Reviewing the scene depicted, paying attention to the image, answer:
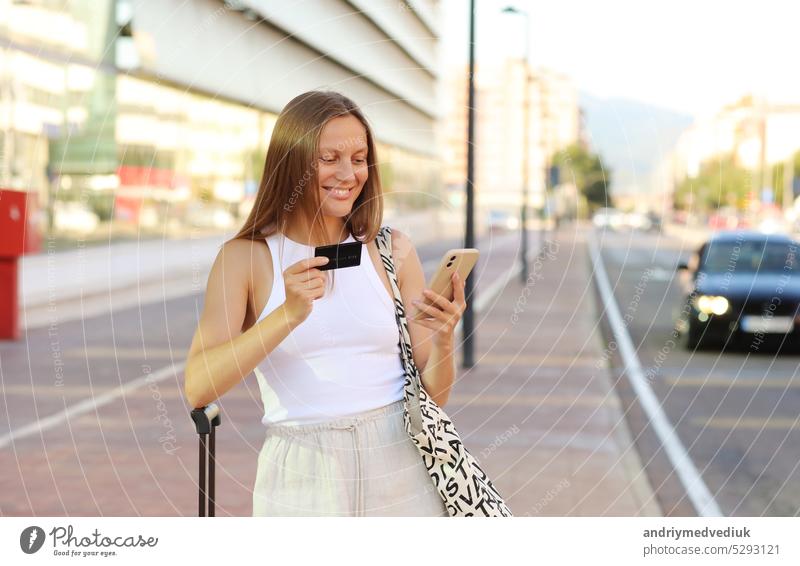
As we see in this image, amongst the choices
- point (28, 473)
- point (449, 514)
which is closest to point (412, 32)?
point (28, 473)

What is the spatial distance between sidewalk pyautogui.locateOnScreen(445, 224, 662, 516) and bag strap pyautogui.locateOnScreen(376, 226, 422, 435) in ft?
2.90

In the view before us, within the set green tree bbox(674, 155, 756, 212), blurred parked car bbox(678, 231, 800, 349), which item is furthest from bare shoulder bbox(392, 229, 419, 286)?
blurred parked car bbox(678, 231, 800, 349)

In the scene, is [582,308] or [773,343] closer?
[773,343]

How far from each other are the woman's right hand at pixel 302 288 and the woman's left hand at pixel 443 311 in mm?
280

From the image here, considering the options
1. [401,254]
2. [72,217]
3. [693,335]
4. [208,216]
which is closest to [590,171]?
[693,335]

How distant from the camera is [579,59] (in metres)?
4.64

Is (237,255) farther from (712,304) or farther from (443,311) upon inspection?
(712,304)

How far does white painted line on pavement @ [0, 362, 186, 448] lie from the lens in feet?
28.5

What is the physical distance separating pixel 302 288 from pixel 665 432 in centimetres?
770

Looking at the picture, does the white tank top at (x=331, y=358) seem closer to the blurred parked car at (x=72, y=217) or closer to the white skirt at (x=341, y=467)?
the white skirt at (x=341, y=467)

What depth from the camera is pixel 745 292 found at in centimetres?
1427

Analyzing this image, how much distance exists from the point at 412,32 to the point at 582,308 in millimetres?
13509

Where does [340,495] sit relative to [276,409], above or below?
below
